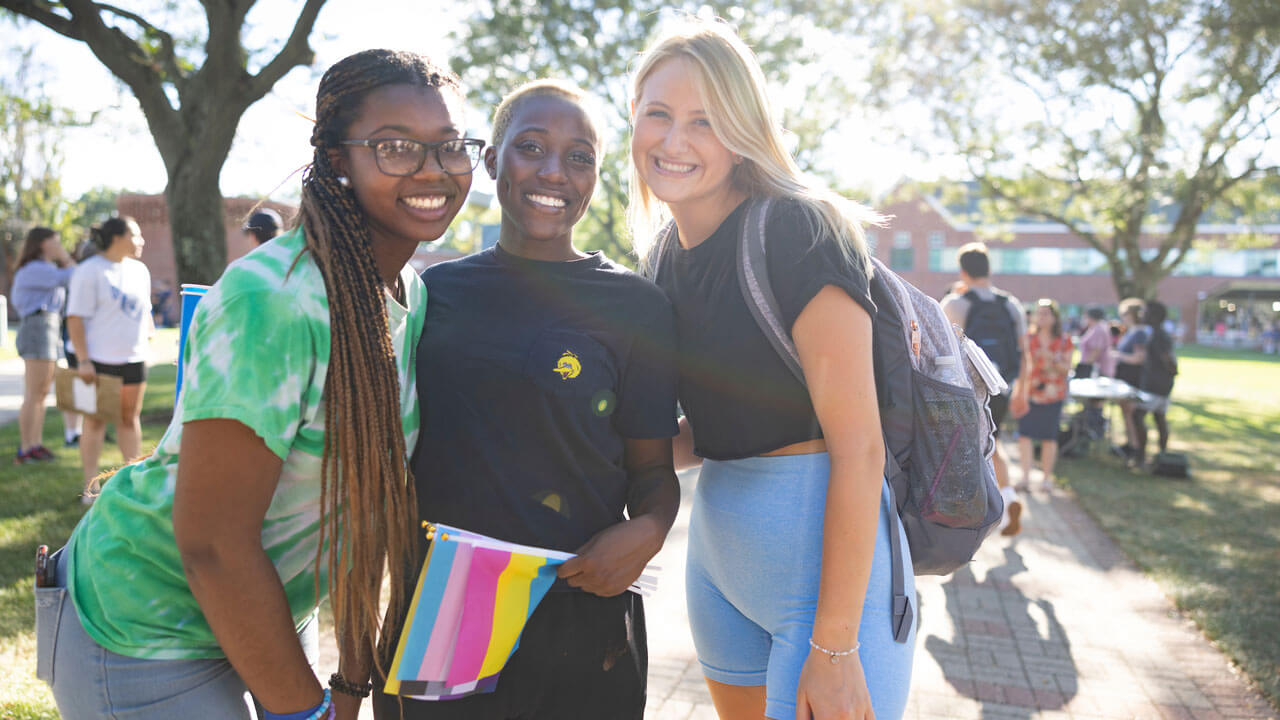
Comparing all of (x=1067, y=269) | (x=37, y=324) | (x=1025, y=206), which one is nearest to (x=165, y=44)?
(x=37, y=324)

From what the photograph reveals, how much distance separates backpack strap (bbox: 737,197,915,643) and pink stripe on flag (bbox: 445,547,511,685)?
70 cm

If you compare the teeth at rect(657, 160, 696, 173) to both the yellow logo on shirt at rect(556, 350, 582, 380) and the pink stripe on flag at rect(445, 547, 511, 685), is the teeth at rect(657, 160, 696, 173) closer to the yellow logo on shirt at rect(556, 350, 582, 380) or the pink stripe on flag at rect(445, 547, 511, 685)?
the yellow logo on shirt at rect(556, 350, 582, 380)

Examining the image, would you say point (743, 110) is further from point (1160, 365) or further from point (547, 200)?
point (1160, 365)

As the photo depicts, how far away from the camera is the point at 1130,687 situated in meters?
4.10

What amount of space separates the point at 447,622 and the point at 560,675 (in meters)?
0.35

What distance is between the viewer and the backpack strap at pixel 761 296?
1.75 metres

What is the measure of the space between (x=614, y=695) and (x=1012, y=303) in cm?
619

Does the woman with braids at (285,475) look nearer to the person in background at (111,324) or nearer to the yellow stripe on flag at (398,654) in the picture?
the yellow stripe on flag at (398,654)

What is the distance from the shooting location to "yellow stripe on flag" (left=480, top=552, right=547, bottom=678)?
1.59 meters

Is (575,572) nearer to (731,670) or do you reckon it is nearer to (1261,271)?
(731,670)

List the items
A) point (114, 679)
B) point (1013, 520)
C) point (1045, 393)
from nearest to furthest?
1. point (114, 679)
2. point (1013, 520)
3. point (1045, 393)

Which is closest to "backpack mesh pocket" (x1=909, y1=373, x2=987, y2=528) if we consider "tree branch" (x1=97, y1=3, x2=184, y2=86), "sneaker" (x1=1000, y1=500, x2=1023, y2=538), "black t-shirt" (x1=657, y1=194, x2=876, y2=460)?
"black t-shirt" (x1=657, y1=194, x2=876, y2=460)

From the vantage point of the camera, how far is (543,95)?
192 cm

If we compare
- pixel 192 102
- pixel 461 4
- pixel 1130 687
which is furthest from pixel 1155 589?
pixel 461 4
